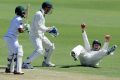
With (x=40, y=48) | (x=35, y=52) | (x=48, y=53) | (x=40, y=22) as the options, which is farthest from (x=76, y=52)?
(x=40, y=22)

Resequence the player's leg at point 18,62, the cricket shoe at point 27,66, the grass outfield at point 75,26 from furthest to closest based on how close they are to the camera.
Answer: the grass outfield at point 75,26
the cricket shoe at point 27,66
the player's leg at point 18,62

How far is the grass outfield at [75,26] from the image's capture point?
55.1 feet

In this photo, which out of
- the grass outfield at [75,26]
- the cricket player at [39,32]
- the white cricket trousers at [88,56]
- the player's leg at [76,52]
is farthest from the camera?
the grass outfield at [75,26]

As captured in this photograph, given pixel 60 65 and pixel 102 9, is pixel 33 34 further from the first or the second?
pixel 102 9

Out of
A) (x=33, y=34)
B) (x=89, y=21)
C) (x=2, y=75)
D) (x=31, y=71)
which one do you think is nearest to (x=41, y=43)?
(x=33, y=34)

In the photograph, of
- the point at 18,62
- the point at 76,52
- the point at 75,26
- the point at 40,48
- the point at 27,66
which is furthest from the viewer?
the point at 75,26

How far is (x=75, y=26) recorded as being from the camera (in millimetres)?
27578

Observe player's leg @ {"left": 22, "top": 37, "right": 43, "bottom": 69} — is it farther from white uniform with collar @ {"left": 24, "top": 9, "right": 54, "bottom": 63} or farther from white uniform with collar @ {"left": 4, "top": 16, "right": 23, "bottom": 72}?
white uniform with collar @ {"left": 4, "top": 16, "right": 23, "bottom": 72}

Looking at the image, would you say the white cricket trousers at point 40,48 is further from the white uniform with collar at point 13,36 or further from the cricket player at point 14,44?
the white uniform with collar at point 13,36

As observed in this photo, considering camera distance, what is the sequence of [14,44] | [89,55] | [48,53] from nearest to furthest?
[14,44], [89,55], [48,53]

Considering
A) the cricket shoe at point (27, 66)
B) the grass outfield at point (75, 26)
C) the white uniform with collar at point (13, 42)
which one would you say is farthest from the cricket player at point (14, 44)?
the grass outfield at point (75, 26)

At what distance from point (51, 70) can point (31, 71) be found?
760 mm

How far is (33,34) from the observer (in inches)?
635

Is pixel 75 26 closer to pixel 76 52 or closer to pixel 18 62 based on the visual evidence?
pixel 76 52
